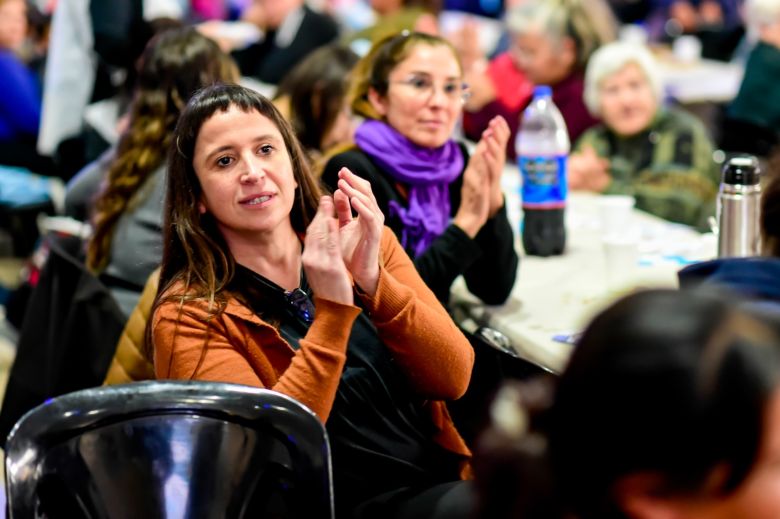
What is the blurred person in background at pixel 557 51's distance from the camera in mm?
4035

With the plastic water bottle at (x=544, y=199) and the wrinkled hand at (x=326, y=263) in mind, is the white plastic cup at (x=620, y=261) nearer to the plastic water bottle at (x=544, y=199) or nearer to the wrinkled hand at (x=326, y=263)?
the plastic water bottle at (x=544, y=199)

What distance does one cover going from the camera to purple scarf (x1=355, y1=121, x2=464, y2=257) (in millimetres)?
2414

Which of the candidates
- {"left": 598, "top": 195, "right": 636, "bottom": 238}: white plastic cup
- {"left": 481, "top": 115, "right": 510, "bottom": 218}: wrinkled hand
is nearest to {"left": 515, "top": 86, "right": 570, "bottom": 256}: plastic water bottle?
{"left": 598, "top": 195, "right": 636, "bottom": 238}: white plastic cup

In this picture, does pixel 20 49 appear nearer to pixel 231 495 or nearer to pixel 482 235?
→ pixel 482 235

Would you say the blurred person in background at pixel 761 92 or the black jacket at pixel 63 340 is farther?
the blurred person in background at pixel 761 92

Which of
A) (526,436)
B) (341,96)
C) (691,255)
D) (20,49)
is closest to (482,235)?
(691,255)

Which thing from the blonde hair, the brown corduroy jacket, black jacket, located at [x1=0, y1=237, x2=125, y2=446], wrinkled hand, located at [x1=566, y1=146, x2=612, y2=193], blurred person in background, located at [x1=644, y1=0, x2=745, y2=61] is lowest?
black jacket, located at [x1=0, y1=237, x2=125, y2=446]

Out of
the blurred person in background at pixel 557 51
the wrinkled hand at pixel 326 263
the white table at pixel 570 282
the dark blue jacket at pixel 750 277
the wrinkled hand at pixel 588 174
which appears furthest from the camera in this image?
the blurred person in background at pixel 557 51

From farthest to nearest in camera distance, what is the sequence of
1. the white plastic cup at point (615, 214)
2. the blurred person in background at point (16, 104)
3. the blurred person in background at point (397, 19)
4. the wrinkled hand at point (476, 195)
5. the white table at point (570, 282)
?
the blurred person in background at point (16, 104) → the blurred person in background at point (397, 19) → the white plastic cup at point (615, 214) → the wrinkled hand at point (476, 195) → the white table at point (570, 282)

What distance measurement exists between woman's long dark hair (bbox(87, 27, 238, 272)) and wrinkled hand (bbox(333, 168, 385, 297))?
1.09m

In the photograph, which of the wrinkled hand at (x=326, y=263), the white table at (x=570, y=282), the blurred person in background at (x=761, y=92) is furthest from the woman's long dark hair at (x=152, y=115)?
the blurred person in background at (x=761, y=92)

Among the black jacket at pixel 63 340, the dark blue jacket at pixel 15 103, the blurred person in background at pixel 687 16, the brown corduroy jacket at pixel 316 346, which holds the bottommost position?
the black jacket at pixel 63 340

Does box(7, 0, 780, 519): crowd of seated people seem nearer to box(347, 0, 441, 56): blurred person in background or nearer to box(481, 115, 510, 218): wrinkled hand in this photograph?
box(481, 115, 510, 218): wrinkled hand

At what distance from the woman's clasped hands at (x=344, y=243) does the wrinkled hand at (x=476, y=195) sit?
1.85ft
